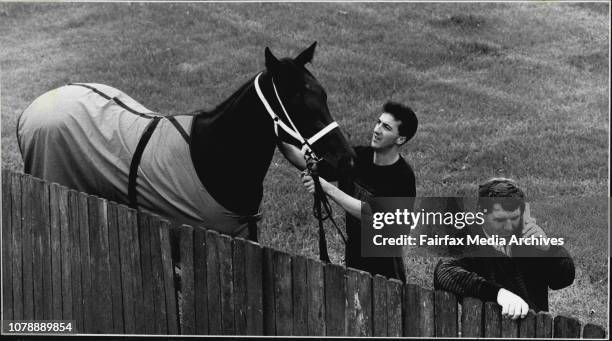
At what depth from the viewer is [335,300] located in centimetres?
445

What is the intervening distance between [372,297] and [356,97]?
21.8ft

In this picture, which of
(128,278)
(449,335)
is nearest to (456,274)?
(449,335)

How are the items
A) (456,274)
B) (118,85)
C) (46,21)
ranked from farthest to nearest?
(46,21) < (118,85) < (456,274)

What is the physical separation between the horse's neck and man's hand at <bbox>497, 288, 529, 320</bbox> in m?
1.56

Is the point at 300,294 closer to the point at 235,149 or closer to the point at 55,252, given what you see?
the point at 235,149

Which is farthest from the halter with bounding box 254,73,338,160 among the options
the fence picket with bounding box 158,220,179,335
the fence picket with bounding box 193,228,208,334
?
the fence picket with bounding box 158,220,179,335

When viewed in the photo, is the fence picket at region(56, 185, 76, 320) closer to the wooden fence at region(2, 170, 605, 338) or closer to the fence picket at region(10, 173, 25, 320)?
the wooden fence at region(2, 170, 605, 338)

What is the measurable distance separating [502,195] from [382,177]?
3.00 feet

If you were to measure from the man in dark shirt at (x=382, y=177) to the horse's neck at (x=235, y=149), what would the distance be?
15.8 inches

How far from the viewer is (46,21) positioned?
44.4 feet

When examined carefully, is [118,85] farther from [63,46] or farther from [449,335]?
[449,335]

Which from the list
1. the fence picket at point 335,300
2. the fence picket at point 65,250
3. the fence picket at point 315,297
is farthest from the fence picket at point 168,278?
the fence picket at point 335,300

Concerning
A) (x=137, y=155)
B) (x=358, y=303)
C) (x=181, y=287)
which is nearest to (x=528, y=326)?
(x=358, y=303)

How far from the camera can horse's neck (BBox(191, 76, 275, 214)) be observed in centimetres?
490
